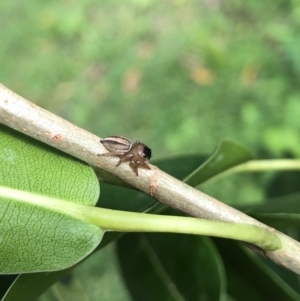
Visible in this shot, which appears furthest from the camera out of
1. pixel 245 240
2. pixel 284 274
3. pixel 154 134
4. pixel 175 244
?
pixel 154 134

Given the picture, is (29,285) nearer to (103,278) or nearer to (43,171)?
(43,171)

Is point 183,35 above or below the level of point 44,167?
above

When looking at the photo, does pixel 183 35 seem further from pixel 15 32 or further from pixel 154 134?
pixel 15 32

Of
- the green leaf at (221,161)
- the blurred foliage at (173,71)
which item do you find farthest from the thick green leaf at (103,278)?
the green leaf at (221,161)

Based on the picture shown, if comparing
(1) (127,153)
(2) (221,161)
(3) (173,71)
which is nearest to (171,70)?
(3) (173,71)

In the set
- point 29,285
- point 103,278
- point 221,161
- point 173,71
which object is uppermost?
point 173,71

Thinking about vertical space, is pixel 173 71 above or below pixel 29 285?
above

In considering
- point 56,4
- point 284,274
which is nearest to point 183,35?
point 56,4

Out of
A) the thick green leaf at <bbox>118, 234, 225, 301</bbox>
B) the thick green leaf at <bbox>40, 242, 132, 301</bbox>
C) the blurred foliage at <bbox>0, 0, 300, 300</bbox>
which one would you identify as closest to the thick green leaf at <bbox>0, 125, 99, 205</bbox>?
the thick green leaf at <bbox>118, 234, 225, 301</bbox>
